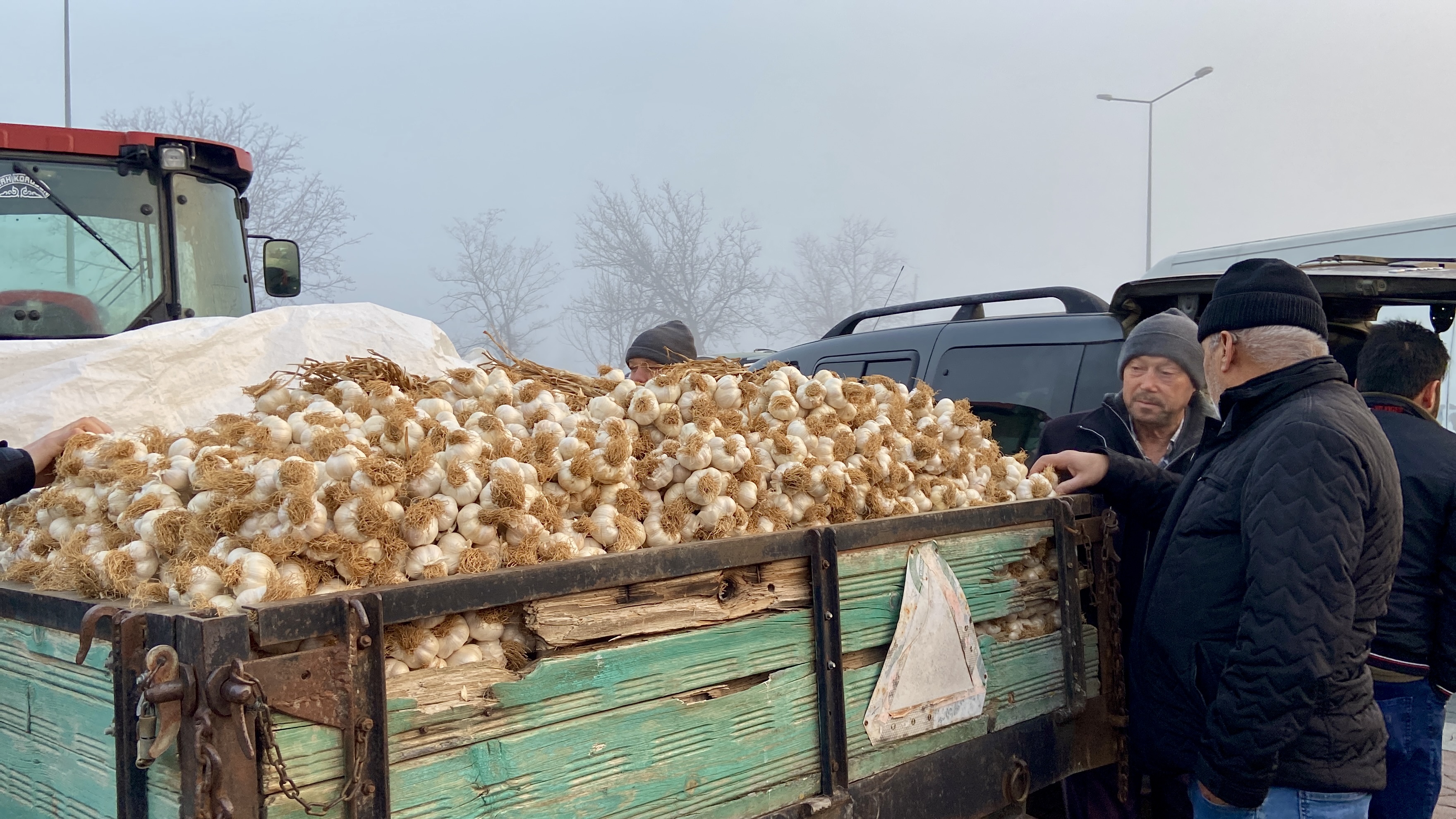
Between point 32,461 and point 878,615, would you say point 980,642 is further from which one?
point 32,461

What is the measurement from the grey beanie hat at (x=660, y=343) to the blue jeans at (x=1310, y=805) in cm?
301

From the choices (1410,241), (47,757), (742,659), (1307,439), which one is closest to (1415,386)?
(1307,439)

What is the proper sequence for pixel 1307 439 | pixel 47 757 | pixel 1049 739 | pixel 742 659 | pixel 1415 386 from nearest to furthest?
pixel 47 757
pixel 742 659
pixel 1307 439
pixel 1049 739
pixel 1415 386

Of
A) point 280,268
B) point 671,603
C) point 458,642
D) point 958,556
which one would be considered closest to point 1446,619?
point 958,556

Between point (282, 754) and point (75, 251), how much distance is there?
4.25 meters

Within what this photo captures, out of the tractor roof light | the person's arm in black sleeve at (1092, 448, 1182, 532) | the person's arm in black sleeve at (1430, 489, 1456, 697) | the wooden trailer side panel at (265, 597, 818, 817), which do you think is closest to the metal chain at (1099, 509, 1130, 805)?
the person's arm in black sleeve at (1092, 448, 1182, 532)

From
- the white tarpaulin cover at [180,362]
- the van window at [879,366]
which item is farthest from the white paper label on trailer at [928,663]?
the van window at [879,366]

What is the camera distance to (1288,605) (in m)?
2.26

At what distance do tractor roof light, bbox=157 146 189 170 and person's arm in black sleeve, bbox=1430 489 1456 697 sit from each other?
5525 mm

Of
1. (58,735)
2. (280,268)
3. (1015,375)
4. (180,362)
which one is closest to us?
(58,735)

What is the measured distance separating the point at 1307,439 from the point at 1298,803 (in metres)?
0.89

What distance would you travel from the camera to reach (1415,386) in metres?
3.37

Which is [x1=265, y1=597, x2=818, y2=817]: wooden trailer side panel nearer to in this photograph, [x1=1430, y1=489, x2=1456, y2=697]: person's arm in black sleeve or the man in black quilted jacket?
the man in black quilted jacket

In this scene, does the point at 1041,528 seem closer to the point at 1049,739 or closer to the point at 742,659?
the point at 1049,739
